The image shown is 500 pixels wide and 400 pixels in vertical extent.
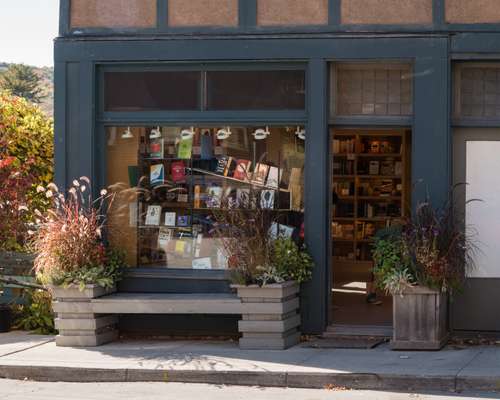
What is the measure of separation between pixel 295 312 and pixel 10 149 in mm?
5169

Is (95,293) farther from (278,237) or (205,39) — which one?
(205,39)

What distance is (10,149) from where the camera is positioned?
48.6ft

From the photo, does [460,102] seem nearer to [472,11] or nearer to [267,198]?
[472,11]

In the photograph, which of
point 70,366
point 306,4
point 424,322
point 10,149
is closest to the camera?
point 70,366

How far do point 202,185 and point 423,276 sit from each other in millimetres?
3031

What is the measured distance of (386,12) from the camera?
12.1 m

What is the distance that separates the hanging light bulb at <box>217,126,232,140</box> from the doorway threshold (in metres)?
2.63

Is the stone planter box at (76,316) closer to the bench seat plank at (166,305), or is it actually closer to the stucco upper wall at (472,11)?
the bench seat plank at (166,305)

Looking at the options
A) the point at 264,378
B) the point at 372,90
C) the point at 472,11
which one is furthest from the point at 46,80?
the point at 264,378

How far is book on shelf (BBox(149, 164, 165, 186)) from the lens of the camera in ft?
42.5

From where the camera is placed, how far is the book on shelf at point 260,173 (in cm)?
1273

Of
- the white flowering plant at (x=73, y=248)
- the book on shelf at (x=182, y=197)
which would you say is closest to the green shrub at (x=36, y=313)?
the white flowering plant at (x=73, y=248)

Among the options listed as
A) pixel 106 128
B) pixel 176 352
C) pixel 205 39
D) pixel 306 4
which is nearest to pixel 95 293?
pixel 176 352

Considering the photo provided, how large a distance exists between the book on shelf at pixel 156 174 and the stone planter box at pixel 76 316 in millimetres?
1616
